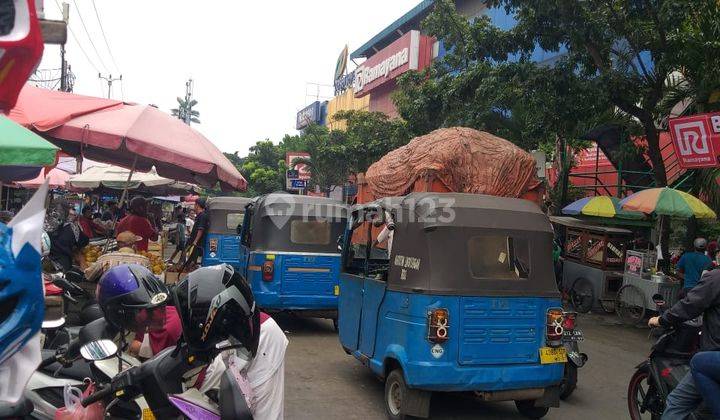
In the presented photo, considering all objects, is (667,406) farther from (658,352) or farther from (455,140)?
(455,140)

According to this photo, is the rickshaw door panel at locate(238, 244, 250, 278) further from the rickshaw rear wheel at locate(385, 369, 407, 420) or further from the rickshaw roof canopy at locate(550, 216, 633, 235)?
the rickshaw roof canopy at locate(550, 216, 633, 235)

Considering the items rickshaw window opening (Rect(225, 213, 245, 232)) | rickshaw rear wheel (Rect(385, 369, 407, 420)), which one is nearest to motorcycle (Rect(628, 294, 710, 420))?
rickshaw rear wheel (Rect(385, 369, 407, 420))

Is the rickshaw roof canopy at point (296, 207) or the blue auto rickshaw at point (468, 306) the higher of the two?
the rickshaw roof canopy at point (296, 207)

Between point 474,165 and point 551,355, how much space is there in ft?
14.6

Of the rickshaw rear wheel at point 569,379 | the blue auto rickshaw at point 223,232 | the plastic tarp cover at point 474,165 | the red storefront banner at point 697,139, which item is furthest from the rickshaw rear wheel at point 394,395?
the blue auto rickshaw at point 223,232

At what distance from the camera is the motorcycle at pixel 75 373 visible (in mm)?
2943

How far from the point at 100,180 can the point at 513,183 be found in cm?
1091

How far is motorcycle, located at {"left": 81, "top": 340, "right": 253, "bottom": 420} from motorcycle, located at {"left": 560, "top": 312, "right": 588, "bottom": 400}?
12.7ft

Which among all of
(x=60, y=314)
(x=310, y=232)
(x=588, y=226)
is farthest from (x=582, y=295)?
(x=60, y=314)

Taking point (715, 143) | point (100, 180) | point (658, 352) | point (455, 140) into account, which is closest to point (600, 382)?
point (658, 352)

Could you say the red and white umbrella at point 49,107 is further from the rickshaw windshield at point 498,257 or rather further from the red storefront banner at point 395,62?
the red storefront banner at point 395,62

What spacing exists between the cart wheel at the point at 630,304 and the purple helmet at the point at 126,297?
1070cm

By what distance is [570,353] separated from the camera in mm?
6078

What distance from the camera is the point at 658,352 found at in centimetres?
Result: 498
